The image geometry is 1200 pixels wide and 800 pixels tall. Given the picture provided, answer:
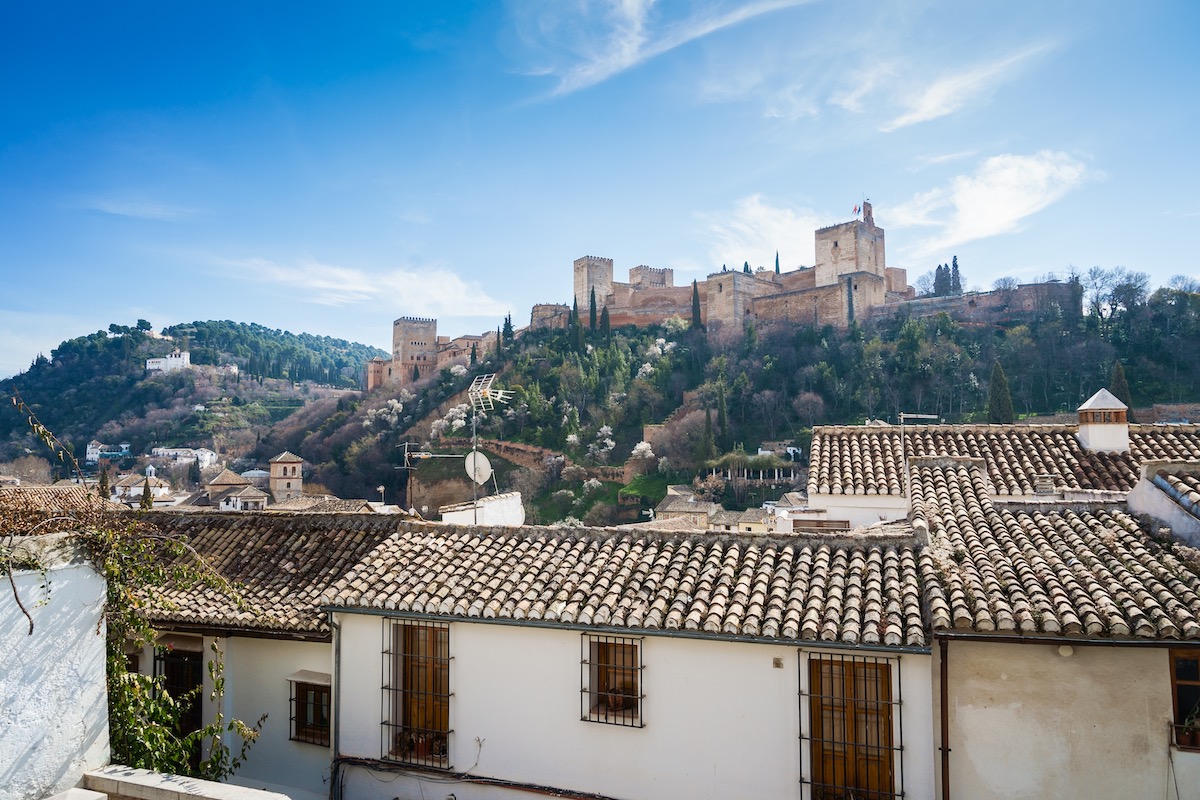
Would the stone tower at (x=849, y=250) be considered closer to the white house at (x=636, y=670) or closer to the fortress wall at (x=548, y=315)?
the fortress wall at (x=548, y=315)

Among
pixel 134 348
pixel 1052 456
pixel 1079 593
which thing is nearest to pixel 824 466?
pixel 1052 456

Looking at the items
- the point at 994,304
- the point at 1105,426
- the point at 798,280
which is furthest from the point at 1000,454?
the point at 798,280

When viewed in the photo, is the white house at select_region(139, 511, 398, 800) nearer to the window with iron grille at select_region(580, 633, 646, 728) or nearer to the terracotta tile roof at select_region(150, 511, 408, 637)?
the terracotta tile roof at select_region(150, 511, 408, 637)

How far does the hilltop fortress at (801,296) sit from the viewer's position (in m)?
58.4

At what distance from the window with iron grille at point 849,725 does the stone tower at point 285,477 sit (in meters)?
58.0

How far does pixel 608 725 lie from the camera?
5.30 metres

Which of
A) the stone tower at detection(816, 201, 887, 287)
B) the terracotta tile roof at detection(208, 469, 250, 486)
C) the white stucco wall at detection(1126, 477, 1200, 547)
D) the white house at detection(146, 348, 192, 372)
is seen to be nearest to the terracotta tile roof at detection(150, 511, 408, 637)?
the white stucco wall at detection(1126, 477, 1200, 547)

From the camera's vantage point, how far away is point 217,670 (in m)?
5.92

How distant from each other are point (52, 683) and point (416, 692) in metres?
2.67

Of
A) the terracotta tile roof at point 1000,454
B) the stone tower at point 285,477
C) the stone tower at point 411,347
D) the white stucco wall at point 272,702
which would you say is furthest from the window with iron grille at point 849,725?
the stone tower at point 411,347

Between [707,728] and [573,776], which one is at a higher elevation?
[707,728]

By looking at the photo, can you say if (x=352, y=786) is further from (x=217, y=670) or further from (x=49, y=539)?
(x=49, y=539)

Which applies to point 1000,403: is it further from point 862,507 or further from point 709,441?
point 862,507

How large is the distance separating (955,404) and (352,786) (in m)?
50.6
